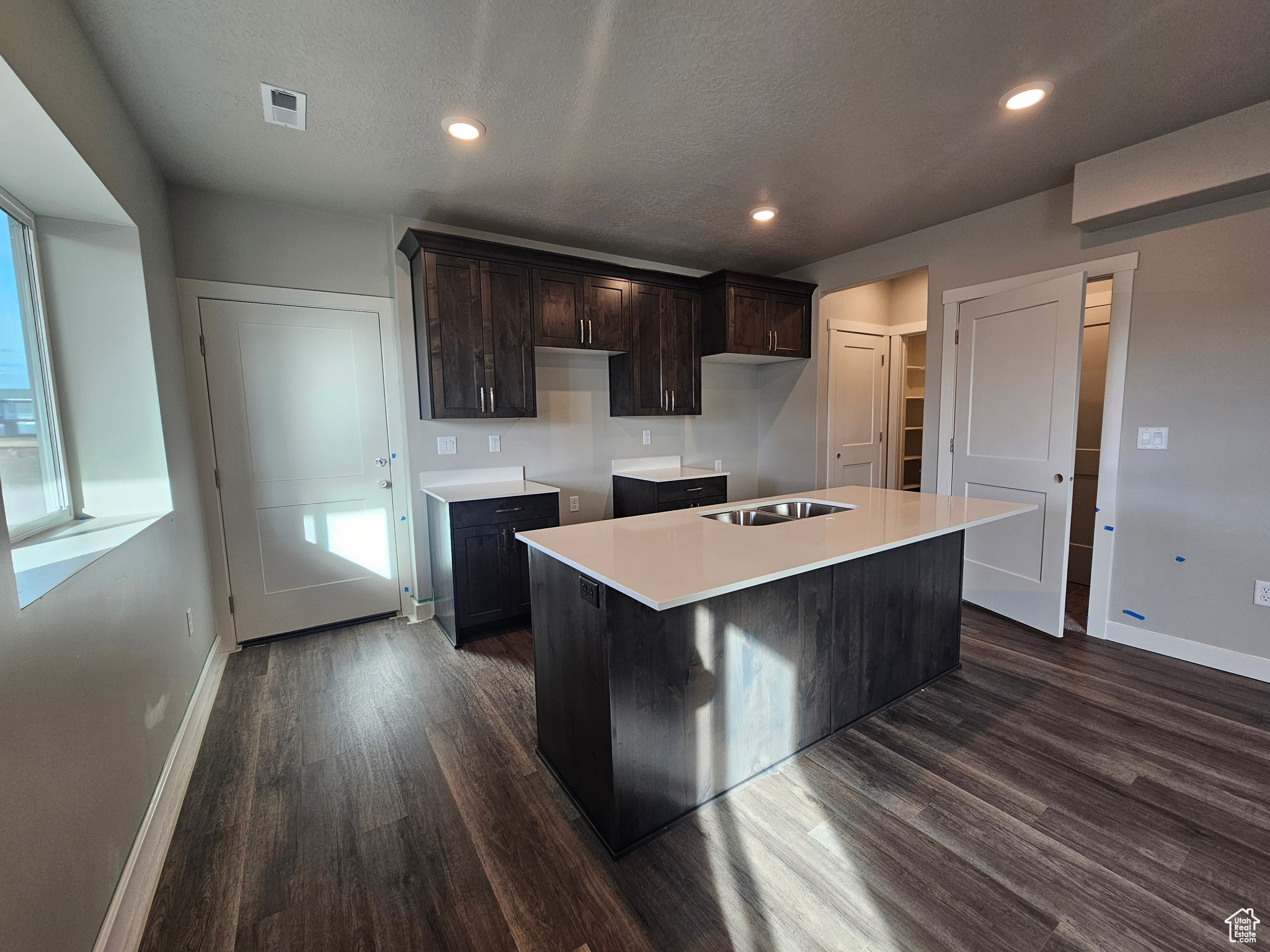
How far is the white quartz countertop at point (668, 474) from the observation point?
4.00 meters

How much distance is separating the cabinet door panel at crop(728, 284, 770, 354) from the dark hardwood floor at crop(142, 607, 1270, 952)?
277 cm

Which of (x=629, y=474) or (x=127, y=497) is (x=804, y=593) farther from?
(x=127, y=497)

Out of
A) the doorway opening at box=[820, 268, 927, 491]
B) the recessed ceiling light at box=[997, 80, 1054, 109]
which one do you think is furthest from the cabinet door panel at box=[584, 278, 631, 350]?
the recessed ceiling light at box=[997, 80, 1054, 109]

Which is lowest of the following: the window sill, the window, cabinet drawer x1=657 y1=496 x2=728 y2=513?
cabinet drawer x1=657 y1=496 x2=728 y2=513

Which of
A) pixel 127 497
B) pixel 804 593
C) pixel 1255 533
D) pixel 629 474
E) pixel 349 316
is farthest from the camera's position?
pixel 629 474

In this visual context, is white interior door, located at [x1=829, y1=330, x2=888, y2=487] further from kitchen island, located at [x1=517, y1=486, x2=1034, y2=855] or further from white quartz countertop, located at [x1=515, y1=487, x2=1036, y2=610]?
kitchen island, located at [x1=517, y1=486, x2=1034, y2=855]

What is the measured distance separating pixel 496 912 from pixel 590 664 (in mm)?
686

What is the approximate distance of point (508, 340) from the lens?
336 cm

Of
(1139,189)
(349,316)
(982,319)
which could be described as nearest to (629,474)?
(349,316)

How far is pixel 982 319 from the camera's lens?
337 centimetres

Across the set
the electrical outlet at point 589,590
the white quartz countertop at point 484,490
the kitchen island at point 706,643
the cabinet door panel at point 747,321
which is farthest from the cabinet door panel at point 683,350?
the electrical outlet at point 589,590

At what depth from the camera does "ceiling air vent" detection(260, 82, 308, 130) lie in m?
2.02

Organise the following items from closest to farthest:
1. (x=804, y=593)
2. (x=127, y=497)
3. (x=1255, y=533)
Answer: (x=804, y=593) → (x=127, y=497) → (x=1255, y=533)

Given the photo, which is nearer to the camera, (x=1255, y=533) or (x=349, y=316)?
(x=1255, y=533)
